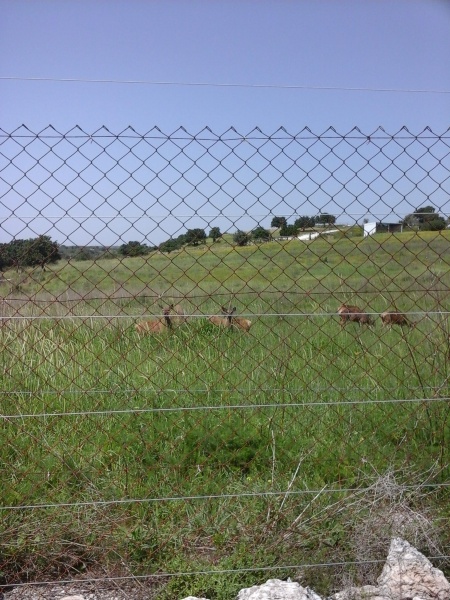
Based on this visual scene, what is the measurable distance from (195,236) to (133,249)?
0.28 meters

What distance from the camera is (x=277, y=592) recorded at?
96.6 inches

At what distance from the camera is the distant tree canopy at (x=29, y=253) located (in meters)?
2.86

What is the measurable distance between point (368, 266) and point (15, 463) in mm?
2182

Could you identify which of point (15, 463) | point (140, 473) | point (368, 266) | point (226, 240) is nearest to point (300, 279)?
point (368, 266)

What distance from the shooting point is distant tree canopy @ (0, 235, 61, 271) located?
2.86 metres

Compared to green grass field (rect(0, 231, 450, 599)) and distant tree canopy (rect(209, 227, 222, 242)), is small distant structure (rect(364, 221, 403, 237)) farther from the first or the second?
distant tree canopy (rect(209, 227, 222, 242))

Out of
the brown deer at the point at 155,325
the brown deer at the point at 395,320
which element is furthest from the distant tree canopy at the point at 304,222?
the brown deer at the point at 155,325

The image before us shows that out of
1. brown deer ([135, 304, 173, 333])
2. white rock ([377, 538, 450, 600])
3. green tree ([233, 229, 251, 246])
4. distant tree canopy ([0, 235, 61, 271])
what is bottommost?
white rock ([377, 538, 450, 600])

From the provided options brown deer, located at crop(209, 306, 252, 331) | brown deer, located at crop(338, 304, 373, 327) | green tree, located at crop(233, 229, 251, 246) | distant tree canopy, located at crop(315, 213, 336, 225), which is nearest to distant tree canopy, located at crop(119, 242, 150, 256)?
green tree, located at crop(233, 229, 251, 246)

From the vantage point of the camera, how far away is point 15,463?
3225 mm

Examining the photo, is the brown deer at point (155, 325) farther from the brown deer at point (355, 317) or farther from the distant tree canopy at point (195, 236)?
the distant tree canopy at point (195, 236)

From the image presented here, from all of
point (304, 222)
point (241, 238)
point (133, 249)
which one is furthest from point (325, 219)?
point (133, 249)

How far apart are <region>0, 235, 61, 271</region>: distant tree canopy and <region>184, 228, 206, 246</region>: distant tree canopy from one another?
576 mm

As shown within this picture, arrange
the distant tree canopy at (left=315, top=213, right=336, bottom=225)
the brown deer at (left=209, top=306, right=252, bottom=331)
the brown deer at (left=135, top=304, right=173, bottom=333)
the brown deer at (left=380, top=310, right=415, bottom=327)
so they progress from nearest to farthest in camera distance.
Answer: the distant tree canopy at (left=315, top=213, right=336, bottom=225)
the brown deer at (left=380, top=310, right=415, bottom=327)
the brown deer at (left=135, top=304, right=173, bottom=333)
the brown deer at (left=209, top=306, right=252, bottom=331)
